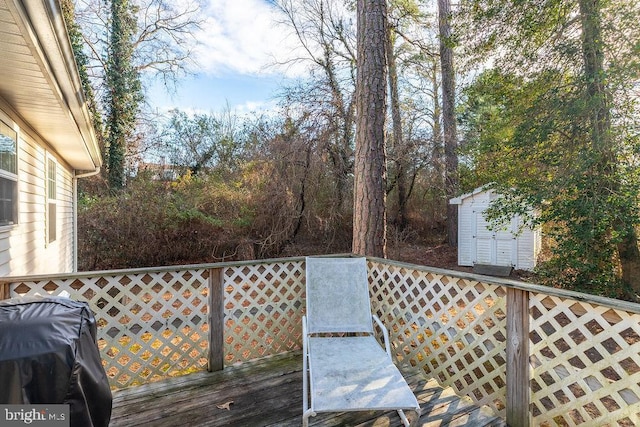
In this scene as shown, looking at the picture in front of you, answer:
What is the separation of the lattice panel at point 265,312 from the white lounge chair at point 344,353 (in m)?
0.45

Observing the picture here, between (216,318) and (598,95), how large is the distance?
6.06 meters

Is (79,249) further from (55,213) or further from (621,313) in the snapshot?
(621,313)

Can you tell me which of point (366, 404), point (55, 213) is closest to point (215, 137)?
point (55, 213)

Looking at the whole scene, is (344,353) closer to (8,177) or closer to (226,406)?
(226,406)

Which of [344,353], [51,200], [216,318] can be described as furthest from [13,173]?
[344,353]

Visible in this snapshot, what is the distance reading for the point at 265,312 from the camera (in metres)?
3.50

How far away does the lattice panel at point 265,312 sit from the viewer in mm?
3348

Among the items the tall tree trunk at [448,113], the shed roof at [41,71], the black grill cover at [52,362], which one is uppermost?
the tall tree trunk at [448,113]

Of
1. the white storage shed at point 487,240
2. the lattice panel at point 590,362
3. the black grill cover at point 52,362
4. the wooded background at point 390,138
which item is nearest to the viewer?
the black grill cover at point 52,362

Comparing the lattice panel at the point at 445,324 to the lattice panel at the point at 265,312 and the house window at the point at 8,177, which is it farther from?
the house window at the point at 8,177

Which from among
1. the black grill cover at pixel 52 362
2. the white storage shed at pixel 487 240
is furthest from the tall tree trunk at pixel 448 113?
the black grill cover at pixel 52 362

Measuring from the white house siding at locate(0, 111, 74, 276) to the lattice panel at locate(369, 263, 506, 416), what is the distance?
3449mm

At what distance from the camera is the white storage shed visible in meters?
9.24

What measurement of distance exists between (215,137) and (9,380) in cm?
1234
